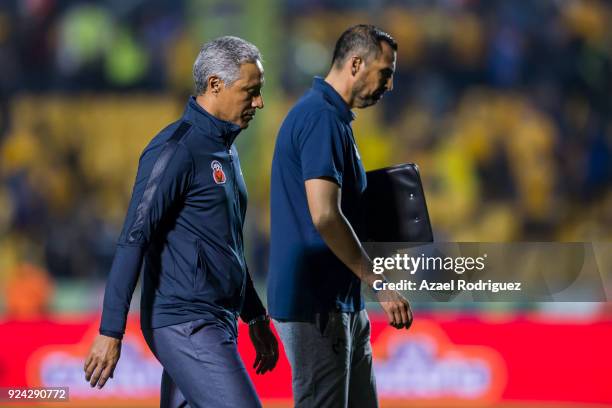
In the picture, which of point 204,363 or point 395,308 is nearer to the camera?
point 204,363

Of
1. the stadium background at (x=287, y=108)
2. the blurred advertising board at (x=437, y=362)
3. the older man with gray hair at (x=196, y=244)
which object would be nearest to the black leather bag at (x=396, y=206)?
the older man with gray hair at (x=196, y=244)

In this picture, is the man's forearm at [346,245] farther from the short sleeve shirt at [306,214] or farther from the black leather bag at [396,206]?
the black leather bag at [396,206]

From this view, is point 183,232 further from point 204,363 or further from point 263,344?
point 263,344

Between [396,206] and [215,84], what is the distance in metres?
0.83

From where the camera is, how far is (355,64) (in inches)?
130

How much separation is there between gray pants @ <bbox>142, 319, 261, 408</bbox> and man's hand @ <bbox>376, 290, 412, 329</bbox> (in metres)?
0.44

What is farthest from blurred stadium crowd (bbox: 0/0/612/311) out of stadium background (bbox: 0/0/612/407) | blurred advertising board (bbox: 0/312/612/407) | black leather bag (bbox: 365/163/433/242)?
black leather bag (bbox: 365/163/433/242)

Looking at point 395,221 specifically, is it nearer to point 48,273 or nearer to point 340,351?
point 340,351

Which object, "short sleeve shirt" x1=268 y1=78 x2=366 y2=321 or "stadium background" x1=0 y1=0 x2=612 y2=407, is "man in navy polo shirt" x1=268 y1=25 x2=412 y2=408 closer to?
"short sleeve shirt" x1=268 y1=78 x2=366 y2=321

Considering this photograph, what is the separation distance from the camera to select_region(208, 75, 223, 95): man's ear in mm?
2967

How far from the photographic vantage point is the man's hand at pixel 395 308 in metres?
3.07

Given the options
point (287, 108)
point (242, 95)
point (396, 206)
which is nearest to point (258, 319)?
point (396, 206)

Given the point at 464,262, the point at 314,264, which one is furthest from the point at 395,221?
the point at 464,262

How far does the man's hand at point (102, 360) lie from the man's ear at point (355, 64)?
3.56 feet
